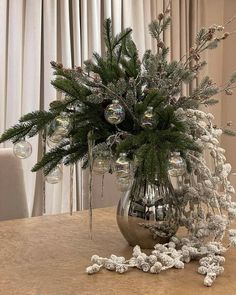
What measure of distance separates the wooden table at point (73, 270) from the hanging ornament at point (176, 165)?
0.23 meters

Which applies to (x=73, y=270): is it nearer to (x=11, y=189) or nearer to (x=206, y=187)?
(x=206, y=187)

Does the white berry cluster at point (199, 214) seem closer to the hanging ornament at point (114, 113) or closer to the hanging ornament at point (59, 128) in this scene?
the hanging ornament at point (114, 113)

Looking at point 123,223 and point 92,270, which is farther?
point 123,223

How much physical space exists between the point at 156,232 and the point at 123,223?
9cm

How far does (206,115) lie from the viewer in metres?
1.22

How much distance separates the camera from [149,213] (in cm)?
120

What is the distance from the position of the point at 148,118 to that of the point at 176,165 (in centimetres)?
13

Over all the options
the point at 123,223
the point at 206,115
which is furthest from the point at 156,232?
the point at 206,115

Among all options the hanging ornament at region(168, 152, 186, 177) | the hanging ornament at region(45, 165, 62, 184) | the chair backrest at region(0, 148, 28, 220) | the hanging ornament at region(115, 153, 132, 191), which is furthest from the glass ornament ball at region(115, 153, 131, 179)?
the chair backrest at region(0, 148, 28, 220)

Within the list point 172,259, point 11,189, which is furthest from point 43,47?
point 172,259

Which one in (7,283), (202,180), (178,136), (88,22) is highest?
(88,22)

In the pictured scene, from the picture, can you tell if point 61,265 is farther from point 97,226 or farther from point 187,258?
point 97,226

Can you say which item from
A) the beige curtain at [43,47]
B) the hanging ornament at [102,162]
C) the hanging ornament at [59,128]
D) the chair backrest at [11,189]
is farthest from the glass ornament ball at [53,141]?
the beige curtain at [43,47]

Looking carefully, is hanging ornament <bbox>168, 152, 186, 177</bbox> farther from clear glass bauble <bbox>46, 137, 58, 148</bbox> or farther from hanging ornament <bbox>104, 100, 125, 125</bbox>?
clear glass bauble <bbox>46, 137, 58, 148</bbox>
